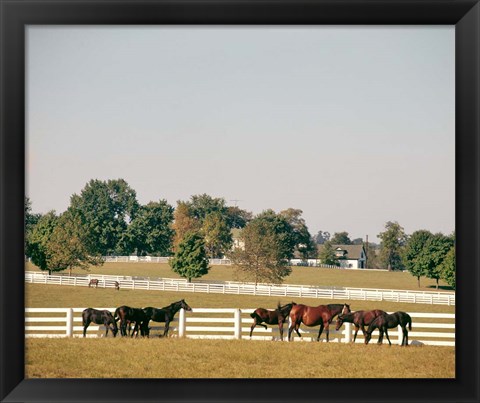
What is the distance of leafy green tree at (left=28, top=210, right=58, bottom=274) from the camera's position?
25.2m

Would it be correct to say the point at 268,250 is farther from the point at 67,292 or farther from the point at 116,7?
the point at 116,7

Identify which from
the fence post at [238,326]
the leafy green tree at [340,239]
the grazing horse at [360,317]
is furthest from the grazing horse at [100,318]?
the leafy green tree at [340,239]

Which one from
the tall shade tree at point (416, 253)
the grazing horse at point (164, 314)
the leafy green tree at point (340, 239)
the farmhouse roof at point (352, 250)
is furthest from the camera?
the leafy green tree at point (340, 239)

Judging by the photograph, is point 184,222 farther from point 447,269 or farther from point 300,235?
point 447,269

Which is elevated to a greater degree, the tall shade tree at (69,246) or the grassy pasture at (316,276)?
the tall shade tree at (69,246)

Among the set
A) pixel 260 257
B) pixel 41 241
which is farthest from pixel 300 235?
pixel 41 241

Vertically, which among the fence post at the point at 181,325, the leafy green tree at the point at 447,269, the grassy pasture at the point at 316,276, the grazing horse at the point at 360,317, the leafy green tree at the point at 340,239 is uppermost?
the leafy green tree at the point at 340,239

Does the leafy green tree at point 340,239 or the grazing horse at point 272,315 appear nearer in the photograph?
the grazing horse at point 272,315

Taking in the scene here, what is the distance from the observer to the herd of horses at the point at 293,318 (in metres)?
10.5

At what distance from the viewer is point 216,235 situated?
127 ft

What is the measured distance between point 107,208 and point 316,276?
12243 millimetres

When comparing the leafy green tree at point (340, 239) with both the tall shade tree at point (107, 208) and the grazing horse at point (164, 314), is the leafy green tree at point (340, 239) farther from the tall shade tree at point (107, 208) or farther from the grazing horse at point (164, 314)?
the grazing horse at point (164, 314)

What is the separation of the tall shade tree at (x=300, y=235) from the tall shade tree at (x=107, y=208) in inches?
379
